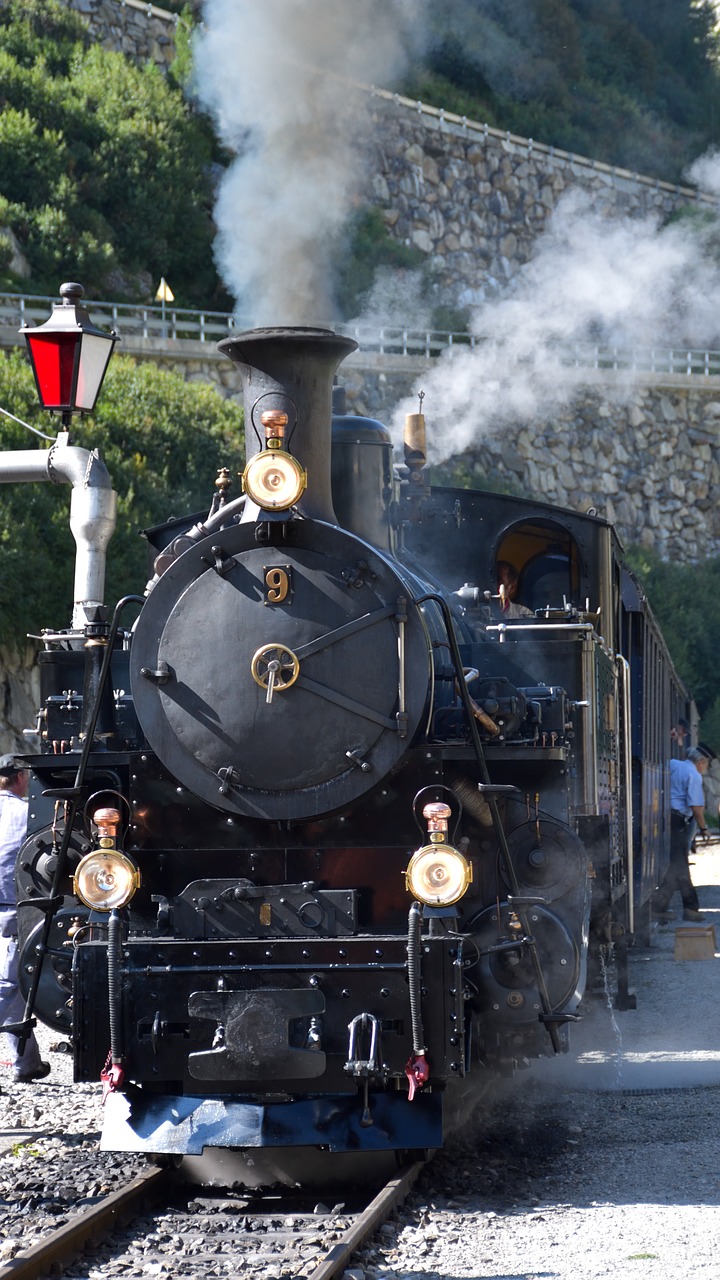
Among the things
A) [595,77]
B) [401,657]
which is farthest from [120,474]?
[595,77]

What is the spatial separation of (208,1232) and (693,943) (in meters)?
8.22

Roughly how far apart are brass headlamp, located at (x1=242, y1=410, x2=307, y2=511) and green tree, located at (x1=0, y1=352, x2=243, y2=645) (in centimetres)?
1563

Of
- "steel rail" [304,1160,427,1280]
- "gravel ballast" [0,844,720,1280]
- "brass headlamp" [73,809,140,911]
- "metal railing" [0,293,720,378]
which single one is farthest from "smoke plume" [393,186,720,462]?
"steel rail" [304,1160,427,1280]

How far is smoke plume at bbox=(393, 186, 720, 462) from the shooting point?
13.9 metres

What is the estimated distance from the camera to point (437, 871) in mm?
5496

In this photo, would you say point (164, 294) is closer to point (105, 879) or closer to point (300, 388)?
A: point (300, 388)

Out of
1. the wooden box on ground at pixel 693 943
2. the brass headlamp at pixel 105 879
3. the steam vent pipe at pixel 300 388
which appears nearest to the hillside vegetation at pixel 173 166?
the wooden box on ground at pixel 693 943

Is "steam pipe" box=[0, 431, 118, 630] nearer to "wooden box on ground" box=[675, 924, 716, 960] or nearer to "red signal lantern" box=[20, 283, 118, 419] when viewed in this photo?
"red signal lantern" box=[20, 283, 118, 419]

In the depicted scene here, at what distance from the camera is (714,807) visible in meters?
31.9

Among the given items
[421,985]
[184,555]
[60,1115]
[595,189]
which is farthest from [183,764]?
[595,189]

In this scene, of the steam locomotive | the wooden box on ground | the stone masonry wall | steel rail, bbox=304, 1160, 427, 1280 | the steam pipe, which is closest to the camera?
steel rail, bbox=304, 1160, 427, 1280

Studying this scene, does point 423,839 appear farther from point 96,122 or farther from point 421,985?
point 96,122

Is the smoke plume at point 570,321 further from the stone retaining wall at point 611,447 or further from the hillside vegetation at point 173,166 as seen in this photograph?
the hillside vegetation at point 173,166

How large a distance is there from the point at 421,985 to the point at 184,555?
6.11 ft
